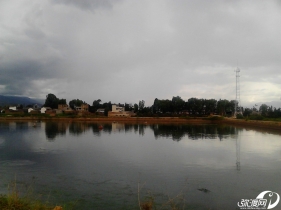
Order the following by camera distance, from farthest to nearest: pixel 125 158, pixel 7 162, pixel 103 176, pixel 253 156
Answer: pixel 253 156 → pixel 125 158 → pixel 7 162 → pixel 103 176

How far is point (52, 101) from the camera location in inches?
3285

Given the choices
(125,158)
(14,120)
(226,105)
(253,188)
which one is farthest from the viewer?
(226,105)

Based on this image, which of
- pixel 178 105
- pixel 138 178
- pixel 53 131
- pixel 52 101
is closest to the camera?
pixel 138 178

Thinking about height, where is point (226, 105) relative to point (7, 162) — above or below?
above

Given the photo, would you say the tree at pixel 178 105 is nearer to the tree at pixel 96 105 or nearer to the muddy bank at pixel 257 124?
the muddy bank at pixel 257 124

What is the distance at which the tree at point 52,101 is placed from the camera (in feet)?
269

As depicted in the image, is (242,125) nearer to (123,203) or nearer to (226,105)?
(226,105)

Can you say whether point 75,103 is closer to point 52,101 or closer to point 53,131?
point 52,101

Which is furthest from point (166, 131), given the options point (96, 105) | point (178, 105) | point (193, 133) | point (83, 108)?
point (96, 105)

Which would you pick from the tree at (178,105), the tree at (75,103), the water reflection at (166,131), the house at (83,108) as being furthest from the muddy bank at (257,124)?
the tree at (75,103)

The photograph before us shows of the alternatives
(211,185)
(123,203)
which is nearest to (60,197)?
(123,203)

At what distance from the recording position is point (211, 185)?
9867 mm

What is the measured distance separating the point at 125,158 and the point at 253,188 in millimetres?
7641

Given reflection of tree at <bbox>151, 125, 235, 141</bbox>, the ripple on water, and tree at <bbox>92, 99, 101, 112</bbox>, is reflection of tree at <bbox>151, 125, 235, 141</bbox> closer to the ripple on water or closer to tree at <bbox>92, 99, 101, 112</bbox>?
the ripple on water
